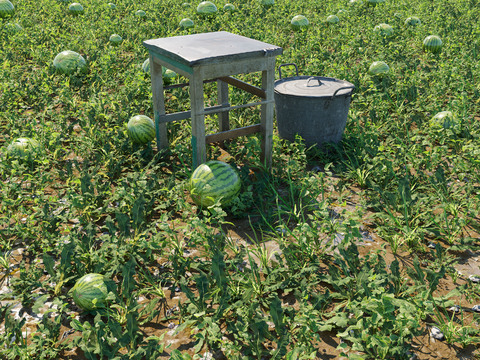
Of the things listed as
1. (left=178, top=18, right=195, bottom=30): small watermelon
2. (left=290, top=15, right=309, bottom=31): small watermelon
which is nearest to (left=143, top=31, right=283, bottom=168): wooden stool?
(left=178, top=18, right=195, bottom=30): small watermelon

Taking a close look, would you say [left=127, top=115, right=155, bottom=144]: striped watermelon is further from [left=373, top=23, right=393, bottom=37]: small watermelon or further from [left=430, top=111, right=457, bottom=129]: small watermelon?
[left=373, top=23, right=393, bottom=37]: small watermelon

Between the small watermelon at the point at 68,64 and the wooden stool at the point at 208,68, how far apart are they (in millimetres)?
2526

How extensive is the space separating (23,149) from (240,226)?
8.00 feet

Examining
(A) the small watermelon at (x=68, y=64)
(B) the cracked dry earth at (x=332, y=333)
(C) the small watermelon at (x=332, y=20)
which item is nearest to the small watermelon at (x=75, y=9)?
(A) the small watermelon at (x=68, y=64)

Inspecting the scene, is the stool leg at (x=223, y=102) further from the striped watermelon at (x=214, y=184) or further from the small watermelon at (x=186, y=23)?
the small watermelon at (x=186, y=23)

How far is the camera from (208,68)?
402cm

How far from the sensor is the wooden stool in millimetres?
4031


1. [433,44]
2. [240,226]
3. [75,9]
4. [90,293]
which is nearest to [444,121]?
[240,226]

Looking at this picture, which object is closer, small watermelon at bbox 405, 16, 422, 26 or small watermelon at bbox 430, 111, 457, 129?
small watermelon at bbox 430, 111, 457, 129

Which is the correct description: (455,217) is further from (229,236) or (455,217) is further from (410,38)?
(410,38)

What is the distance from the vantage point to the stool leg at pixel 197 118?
13.3 ft

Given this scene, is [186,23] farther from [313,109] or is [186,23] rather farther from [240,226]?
[240,226]

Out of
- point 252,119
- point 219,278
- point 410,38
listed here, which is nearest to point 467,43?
point 410,38

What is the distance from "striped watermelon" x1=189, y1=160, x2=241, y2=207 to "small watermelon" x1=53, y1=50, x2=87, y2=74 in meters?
3.71
